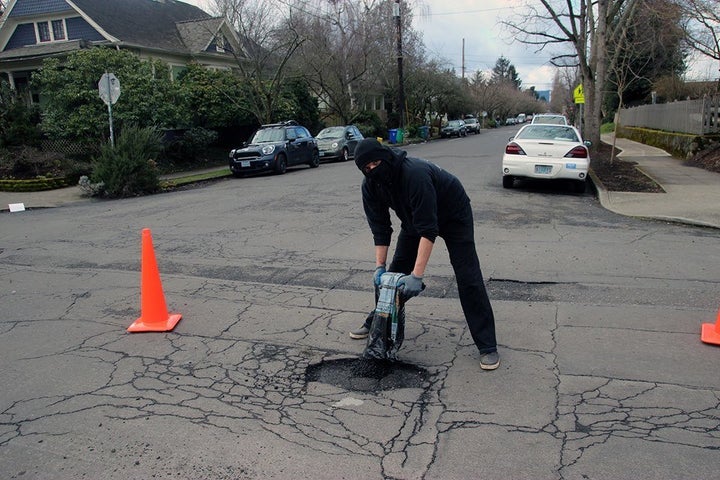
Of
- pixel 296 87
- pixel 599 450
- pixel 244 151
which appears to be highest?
pixel 296 87

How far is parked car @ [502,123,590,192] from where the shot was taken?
486 inches

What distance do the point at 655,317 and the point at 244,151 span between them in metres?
15.8

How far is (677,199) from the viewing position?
11203 mm

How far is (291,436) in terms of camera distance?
10.8ft

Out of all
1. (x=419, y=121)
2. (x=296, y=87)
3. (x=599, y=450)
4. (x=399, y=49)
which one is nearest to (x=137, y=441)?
(x=599, y=450)

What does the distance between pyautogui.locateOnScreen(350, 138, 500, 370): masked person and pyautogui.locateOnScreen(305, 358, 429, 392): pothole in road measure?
0.54 m

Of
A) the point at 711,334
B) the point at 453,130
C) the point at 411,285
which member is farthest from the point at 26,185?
the point at 453,130

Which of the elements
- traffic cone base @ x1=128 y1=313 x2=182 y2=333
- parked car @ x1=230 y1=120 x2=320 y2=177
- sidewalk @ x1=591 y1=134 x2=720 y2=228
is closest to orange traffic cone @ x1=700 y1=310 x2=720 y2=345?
traffic cone base @ x1=128 y1=313 x2=182 y2=333

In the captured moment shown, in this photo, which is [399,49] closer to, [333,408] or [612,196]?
[612,196]

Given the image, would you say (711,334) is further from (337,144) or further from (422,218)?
(337,144)

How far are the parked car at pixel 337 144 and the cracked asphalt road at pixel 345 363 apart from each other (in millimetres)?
16750

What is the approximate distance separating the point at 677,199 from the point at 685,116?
13607 mm

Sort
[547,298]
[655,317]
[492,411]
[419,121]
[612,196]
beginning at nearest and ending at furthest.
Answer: [492,411], [655,317], [547,298], [612,196], [419,121]

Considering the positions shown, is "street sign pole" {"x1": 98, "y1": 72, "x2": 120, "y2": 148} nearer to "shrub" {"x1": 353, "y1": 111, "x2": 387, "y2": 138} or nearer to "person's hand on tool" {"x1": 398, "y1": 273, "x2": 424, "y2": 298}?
"person's hand on tool" {"x1": 398, "y1": 273, "x2": 424, "y2": 298}
